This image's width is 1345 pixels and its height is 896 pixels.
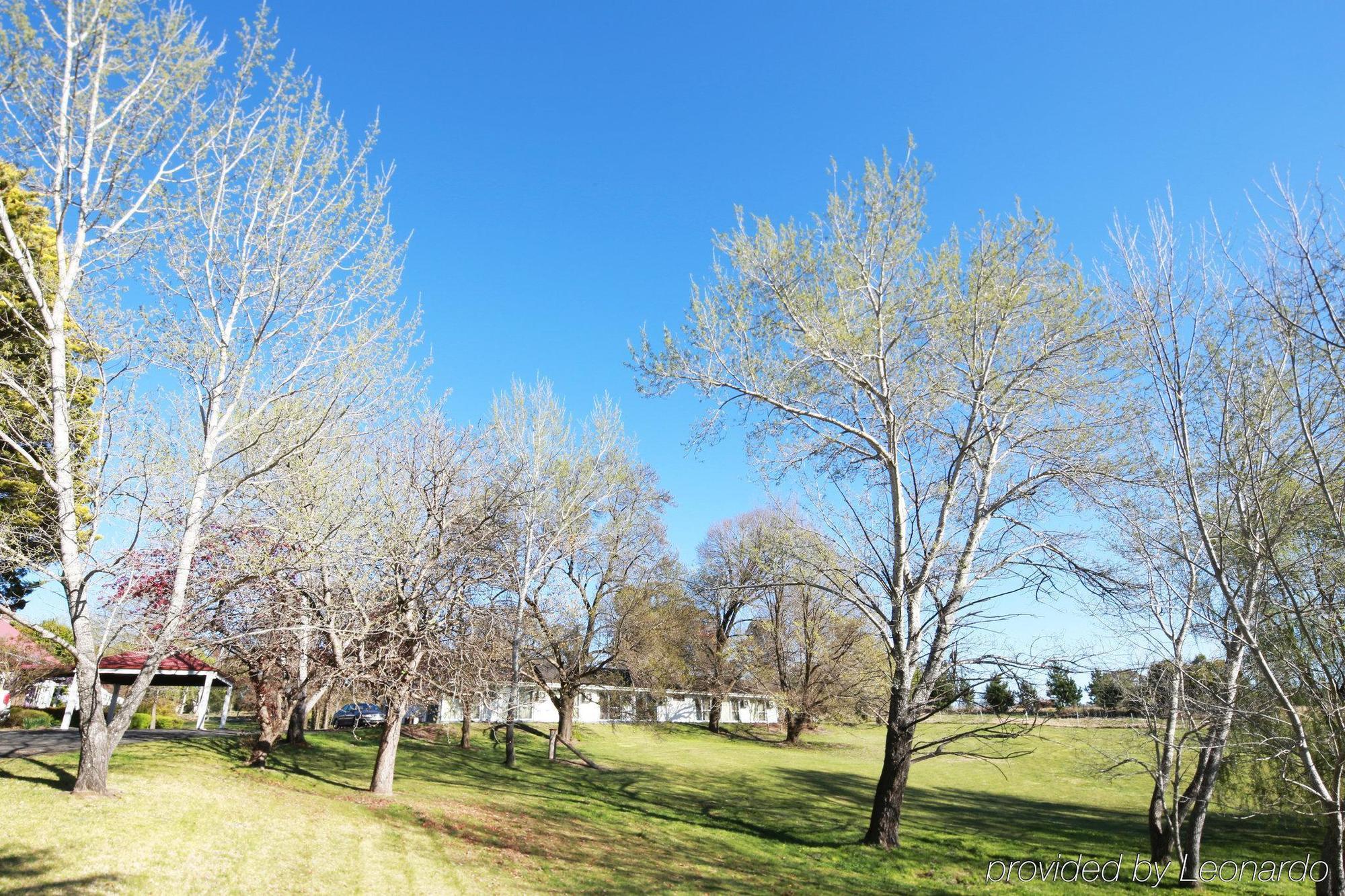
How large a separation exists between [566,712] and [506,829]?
1224 cm

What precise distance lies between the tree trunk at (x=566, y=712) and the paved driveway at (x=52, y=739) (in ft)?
28.8

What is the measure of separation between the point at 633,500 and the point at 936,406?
14105 mm

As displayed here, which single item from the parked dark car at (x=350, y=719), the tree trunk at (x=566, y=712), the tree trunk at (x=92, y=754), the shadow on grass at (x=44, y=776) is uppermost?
the tree trunk at (x=92, y=754)

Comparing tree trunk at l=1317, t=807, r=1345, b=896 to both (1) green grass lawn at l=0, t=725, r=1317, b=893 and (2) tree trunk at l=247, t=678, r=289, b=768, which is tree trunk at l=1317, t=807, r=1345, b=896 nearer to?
(1) green grass lawn at l=0, t=725, r=1317, b=893

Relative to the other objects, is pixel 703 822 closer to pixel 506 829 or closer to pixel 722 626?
pixel 506 829

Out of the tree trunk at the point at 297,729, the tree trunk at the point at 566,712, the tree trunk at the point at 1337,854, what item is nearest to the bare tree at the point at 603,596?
the tree trunk at the point at 566,712

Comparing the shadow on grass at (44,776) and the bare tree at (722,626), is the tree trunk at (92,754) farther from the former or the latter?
the bare tree at (722,626)

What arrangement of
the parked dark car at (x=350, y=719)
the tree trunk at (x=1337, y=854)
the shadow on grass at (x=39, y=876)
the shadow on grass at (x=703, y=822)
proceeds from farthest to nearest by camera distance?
the parked dark car at (x=350, y=719), the shadow on grass at (x=703, y=822), the tree trunk at (x=1337, y=854), the shadow on grass at (x=39, y=876)

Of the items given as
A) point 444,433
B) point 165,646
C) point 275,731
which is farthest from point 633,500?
point 165,646

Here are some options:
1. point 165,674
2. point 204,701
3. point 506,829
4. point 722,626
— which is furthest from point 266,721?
point 722,626

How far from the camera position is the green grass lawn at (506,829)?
22.0 feet

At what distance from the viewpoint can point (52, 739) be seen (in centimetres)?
1259

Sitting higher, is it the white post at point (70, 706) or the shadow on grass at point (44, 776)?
the shadow on grass at point (44, 776)

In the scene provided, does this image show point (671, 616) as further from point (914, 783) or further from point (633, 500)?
point (914, 783)
